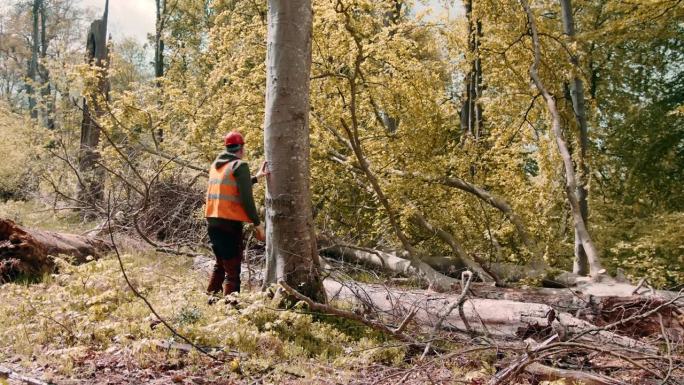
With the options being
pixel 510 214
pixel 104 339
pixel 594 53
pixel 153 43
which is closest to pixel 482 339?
pixel 104 339

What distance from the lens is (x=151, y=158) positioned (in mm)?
12438

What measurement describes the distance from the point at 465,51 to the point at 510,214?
4439mm

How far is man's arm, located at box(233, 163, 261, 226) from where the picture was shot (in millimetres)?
6215

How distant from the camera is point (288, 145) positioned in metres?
5.91

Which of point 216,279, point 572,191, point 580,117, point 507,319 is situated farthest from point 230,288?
point 580,117

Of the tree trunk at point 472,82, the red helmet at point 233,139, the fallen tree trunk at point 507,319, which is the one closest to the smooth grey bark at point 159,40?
the tree trunk at point 472,82

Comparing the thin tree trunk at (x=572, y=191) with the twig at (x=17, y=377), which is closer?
the twig at (x=17, y=377)

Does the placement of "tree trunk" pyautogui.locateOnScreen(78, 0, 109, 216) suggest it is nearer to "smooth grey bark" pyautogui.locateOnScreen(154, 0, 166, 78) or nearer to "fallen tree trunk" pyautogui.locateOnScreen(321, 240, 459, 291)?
"fallen tree trunk" pyautogui.locateOnScreen(321, 240, 459, 291)

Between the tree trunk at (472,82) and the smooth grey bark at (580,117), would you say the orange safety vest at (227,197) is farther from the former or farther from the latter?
the tree trunk at (472,82)

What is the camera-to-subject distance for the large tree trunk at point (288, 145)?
19.3 feet

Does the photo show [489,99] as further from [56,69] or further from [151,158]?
[56,69]

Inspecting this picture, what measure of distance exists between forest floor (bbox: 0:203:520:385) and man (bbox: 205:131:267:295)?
648mm

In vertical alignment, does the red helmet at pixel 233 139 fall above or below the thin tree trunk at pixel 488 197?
above

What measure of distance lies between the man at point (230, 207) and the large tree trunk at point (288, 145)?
1.32ft
